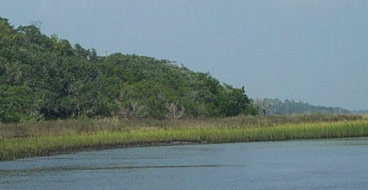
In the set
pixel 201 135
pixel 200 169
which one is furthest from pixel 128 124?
pixel 200 169

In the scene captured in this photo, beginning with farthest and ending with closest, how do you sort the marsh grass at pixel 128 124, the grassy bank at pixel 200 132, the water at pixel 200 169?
the marsh grass at pixel 128 124 → the grassy bank at pixel 200 132 → the water at pixel 200 169

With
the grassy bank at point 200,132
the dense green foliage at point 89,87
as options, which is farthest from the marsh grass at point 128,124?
the dense green foliage at point 89,87

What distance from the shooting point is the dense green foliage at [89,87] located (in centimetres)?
5531

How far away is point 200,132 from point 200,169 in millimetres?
17467

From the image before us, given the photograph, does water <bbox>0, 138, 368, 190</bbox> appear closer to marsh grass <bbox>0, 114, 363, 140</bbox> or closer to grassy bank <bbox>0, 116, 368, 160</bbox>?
grassy bank <bbox>0, 116, 368, 160</bbox>

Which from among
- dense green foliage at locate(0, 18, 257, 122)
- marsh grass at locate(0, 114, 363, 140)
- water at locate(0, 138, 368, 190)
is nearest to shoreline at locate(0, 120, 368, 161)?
marsh grass at locate(0, 114, 363, 140)

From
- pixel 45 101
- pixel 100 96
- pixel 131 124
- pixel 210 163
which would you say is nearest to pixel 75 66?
pixel 100 96

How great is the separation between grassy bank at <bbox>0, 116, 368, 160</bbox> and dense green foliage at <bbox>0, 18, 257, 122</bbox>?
759cm

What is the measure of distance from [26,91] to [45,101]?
1.44m

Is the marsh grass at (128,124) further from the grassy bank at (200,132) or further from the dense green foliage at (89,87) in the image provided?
the dense green foliage at (89,87)

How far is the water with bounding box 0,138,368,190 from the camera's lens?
25.1m

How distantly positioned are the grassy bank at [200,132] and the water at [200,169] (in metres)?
1.47

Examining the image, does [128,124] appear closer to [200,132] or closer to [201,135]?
[200,132]

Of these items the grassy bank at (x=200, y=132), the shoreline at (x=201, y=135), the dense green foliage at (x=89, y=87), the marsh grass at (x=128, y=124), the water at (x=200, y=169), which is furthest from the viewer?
the dense green foliage at (x=89, y=87)
